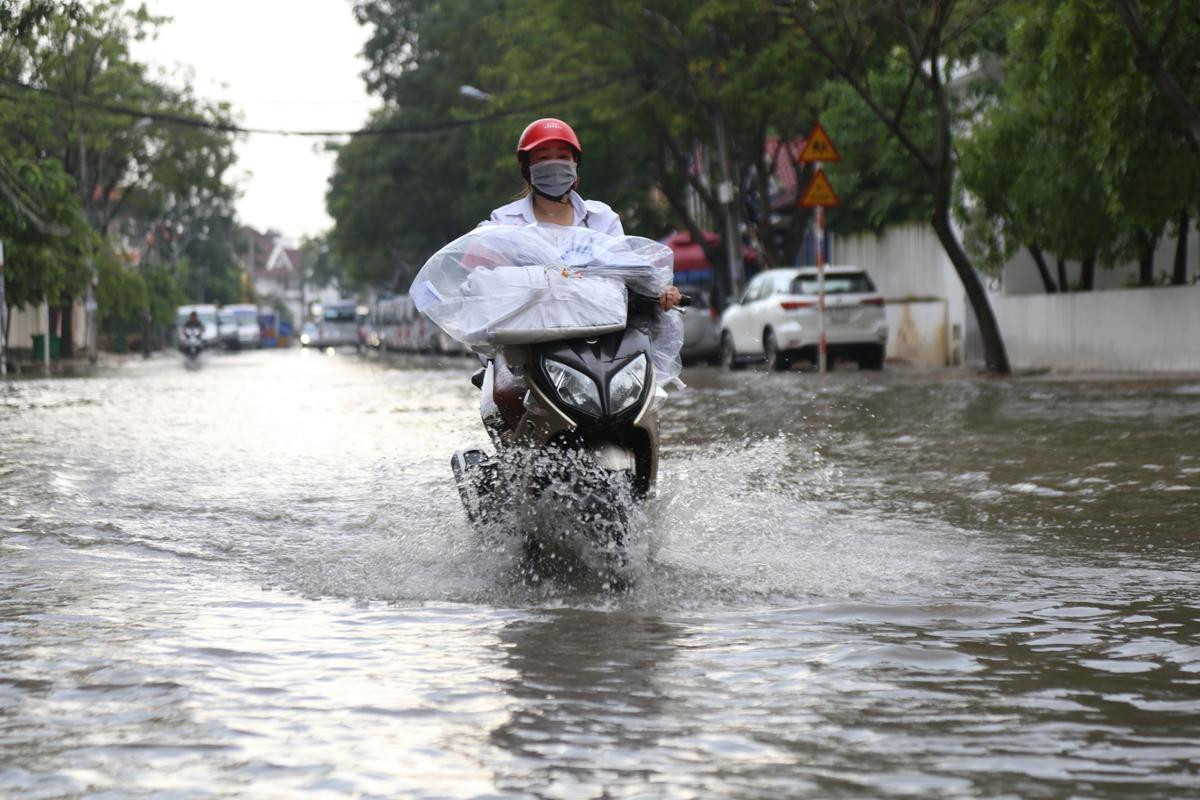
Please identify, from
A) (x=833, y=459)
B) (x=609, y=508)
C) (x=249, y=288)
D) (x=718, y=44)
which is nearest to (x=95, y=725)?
(x=609, y=508)

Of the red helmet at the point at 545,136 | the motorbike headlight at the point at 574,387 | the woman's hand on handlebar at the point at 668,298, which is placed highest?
the red helmet at the point at 545,136

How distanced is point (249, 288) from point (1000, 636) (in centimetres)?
14851

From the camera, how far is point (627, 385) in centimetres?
642

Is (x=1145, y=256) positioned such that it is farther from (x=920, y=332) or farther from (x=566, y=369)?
(x=566, y=369)

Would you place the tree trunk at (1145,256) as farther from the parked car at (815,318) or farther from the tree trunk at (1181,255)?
the parked car at (815,318)

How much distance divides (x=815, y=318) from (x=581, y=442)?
69.6ft

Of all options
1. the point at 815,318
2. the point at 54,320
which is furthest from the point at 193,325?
the point at 815,318

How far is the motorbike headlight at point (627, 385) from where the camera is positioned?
637 centimetres

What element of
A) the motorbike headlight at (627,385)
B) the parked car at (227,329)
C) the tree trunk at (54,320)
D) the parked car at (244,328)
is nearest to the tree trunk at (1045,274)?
the motorbike headlight at (627,385)

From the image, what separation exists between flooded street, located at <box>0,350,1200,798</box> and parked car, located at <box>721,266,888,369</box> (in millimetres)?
15395

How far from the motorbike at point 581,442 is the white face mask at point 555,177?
49 cm

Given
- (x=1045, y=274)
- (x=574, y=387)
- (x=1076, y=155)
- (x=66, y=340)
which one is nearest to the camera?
(x=574, y=387)

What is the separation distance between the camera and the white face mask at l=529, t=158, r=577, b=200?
272 inches

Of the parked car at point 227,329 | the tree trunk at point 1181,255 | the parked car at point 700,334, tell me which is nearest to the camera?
the tree trunk at point 1181,255
